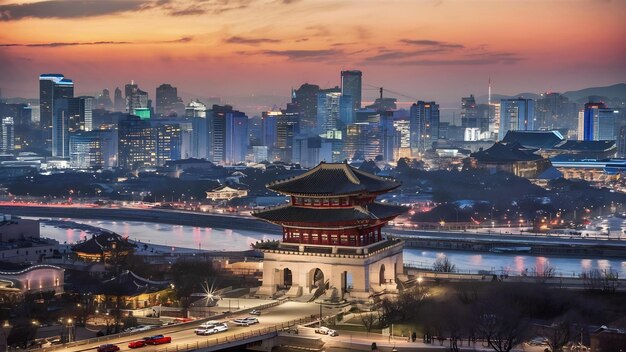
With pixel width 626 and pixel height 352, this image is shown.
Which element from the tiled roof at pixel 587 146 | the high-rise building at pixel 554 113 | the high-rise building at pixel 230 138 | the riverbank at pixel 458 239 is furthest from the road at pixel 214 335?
the high-rise building at pixel 554 113

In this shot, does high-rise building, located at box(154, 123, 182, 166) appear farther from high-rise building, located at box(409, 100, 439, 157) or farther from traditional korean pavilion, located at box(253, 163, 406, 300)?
traditional korean pavilion, located at box(253, 163, 406, 300)

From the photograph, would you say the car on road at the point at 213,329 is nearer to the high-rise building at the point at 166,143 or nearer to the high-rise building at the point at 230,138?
the high-rise building at the point at 166,143

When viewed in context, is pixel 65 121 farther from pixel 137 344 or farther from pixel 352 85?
pixel 137 344

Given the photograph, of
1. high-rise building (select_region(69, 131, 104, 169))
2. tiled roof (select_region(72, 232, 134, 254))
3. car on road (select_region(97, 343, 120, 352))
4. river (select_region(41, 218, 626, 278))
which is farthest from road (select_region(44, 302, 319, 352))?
high-rise building (select_region(69, 131, 104, 169))

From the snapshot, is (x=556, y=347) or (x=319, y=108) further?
(x=319, y=108)

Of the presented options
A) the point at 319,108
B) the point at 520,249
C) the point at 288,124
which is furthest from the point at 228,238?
the point at 319,108

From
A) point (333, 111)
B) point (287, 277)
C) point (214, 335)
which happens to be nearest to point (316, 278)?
point (287, 277)

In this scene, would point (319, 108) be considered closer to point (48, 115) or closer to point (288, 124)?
point (288, 124)
